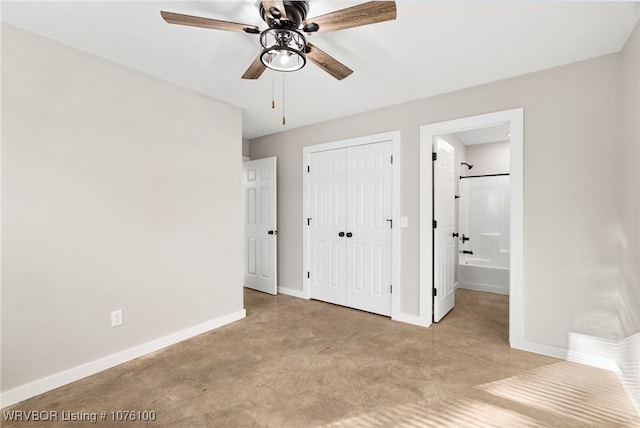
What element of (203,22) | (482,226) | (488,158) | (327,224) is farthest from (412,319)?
(488,158)

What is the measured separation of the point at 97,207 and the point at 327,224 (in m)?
2.47

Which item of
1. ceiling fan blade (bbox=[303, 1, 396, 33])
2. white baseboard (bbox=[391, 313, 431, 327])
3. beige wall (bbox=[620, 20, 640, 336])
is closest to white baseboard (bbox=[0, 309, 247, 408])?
white baseboard (bbox=[391, 313, 431, 327])

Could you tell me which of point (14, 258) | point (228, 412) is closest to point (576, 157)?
point (228, 412)

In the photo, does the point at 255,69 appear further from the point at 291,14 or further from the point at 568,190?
the point at 568,190

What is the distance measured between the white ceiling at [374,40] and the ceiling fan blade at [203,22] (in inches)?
9.0

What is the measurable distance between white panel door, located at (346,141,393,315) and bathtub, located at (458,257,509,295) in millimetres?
2004

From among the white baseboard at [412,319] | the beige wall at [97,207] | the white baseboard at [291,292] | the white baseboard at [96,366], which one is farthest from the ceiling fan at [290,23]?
the white baseboard at [291,292]

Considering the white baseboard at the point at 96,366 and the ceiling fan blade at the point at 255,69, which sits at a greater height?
the ceiling fan blade at the point at 255,69

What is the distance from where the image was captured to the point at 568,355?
7.95 feet

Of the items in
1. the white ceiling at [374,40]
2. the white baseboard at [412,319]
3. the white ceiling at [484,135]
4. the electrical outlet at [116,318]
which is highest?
the white ceiling at [374,40]

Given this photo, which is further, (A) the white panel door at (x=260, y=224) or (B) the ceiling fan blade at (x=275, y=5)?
(A) the white panel door at (x=260, y=224)

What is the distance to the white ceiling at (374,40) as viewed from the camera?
179cm

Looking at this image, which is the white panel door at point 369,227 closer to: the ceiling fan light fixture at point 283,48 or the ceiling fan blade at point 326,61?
the ceiling fan blade at point 326,61

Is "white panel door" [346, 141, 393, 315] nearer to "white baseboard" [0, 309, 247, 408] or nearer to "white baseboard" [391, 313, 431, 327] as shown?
"white baseboard" [391, 313, 431, 327]
